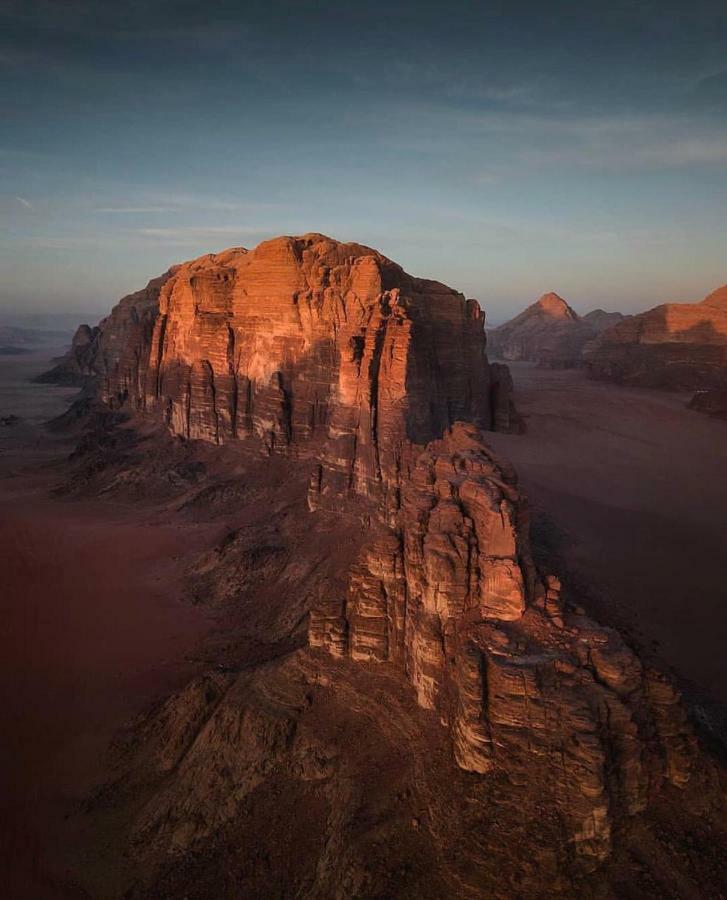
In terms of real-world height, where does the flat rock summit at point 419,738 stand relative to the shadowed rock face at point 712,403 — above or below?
below

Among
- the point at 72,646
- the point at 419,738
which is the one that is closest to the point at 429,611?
the point at 419,738

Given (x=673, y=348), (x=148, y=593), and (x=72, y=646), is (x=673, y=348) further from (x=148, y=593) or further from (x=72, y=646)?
(x=72, y=646)

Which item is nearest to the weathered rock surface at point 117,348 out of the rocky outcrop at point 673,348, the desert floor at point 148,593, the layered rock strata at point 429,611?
the desert floor at point 148,593

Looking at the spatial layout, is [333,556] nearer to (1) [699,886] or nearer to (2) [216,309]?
(1) [699,886]

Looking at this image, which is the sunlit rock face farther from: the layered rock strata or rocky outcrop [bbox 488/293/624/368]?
rocky outcrop [bbox 488/293/624/368]

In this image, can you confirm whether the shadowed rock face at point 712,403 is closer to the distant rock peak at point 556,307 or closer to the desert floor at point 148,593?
the desert floor at point 148,593

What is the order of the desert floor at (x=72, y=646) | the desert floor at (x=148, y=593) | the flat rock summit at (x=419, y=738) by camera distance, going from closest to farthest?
the flat rock summit at (x=419, y=738), the desert floor at (x=72, y=646), the desert floor at (x=148, y=593)
